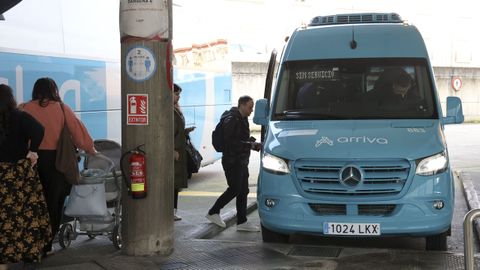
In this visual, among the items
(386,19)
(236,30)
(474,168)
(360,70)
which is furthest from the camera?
(236,30)

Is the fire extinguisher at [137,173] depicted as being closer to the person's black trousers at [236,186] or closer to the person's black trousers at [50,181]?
the person's black trousers at [50,181]

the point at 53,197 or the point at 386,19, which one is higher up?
the point at 386,19

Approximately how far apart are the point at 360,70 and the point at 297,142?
142cm

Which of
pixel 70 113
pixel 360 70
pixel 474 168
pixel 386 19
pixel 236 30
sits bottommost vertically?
pixel 474 168

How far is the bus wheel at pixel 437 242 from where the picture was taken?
5.99 meters

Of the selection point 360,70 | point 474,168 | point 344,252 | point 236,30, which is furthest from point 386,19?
point 236,30

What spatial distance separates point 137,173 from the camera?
551cm

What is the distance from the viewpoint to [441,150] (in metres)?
5.75

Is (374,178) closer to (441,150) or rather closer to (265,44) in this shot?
(441,150)

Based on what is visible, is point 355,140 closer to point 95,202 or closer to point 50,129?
point 95,202

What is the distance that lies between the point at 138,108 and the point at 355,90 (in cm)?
251

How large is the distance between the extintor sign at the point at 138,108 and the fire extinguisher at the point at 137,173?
0.86ft

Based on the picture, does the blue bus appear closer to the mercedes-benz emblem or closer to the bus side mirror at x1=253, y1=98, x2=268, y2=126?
the bus side mirror at x1=253, y1=98, x2=268, y2=126

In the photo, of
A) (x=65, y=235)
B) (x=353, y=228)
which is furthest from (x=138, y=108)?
(x=353, y=228)
